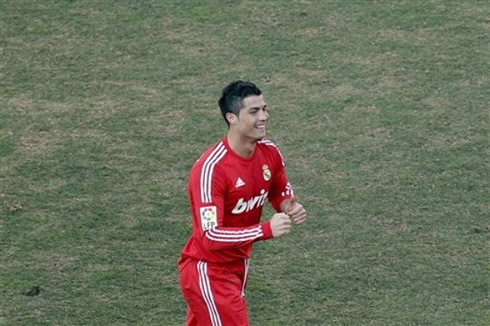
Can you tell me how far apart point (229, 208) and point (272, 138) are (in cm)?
424

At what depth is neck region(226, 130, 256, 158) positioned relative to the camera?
829 cm

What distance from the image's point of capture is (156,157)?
12242 mm

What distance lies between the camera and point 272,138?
41.1 ft

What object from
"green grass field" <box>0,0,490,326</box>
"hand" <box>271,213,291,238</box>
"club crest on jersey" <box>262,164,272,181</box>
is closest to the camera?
"hand" <box>271,213,291,238</box>

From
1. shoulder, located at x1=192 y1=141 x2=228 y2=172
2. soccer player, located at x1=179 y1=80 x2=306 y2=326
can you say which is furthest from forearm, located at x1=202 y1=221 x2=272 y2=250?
shoulder, located at x1=192 y1=141 x2=228 y2=172

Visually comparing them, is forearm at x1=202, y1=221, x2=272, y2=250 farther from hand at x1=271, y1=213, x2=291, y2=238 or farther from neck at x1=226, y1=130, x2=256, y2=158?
neck at x1=226, y1=130, x2=256, y2=158

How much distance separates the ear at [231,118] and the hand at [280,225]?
72 centimetres

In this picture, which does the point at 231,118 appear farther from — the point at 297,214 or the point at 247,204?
the point at 297,214

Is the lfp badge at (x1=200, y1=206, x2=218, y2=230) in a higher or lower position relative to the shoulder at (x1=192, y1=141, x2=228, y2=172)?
lower

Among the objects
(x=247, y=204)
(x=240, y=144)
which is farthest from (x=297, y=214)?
(x=240, y=144)

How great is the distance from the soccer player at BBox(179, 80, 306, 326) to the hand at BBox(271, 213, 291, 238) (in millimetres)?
71

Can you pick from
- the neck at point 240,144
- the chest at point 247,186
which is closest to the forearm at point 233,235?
the chest at point 247,186

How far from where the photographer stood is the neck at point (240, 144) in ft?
27.2

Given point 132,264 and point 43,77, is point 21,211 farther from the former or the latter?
point 43,77
